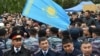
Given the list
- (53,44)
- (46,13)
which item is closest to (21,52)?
(46,13)

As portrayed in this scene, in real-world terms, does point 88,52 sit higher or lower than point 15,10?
higher

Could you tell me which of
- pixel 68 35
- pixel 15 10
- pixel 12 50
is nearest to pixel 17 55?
pixel 12 50

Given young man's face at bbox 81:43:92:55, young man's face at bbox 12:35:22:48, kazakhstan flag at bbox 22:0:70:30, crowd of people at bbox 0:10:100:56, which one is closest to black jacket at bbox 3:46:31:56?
crowd of people at bbox 0:10:100:56

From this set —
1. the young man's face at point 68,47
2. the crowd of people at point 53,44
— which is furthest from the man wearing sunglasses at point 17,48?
the young man's face at point 68,47

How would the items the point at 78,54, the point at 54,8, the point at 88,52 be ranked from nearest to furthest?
the point at 88,52, the point at 78,54, the point at 54,8

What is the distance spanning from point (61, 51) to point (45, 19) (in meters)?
0.76

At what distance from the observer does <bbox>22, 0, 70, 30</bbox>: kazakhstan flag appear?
9.06m

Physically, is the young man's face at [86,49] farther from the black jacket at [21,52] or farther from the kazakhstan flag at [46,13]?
the black jacket at [21,52]

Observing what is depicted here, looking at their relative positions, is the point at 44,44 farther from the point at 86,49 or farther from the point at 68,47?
the point at 86,49

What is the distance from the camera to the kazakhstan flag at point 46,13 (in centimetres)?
906

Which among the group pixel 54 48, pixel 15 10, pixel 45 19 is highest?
pixel 45 19

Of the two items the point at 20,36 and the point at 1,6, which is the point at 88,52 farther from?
the point at 1,6

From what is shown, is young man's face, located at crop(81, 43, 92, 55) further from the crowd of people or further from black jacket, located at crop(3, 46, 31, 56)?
black jacket, located at crop(3, 46, 31, 56)

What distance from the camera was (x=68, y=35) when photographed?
33.6 ft
